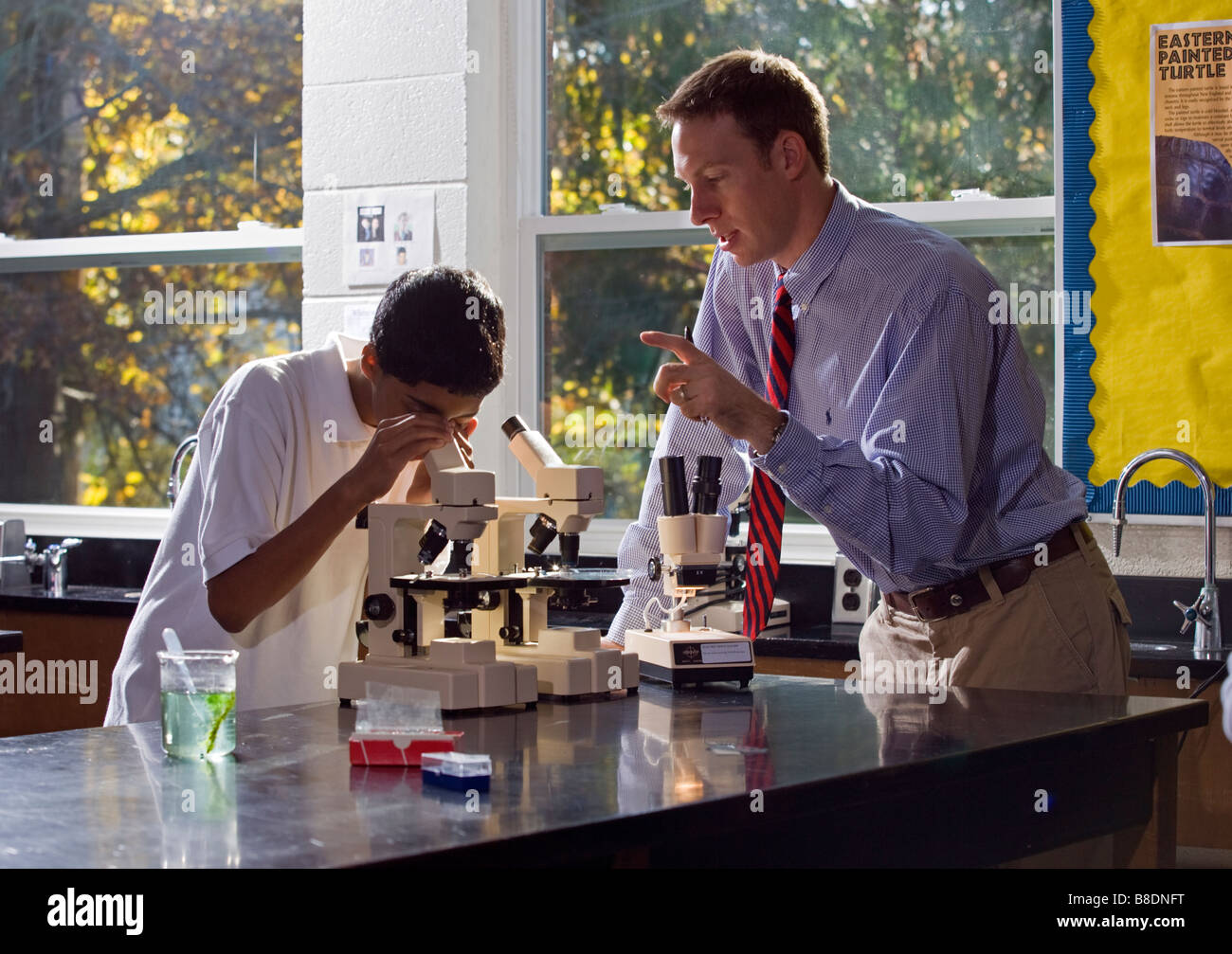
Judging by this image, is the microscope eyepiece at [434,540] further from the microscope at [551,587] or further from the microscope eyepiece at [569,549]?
the microscope eyepiece at [569,549]

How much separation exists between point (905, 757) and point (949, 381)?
0.76 meters

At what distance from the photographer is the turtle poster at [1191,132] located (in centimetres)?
321

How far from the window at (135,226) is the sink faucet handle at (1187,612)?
252 centimetres

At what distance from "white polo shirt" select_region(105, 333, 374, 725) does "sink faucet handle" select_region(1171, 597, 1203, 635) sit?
5.82 ft

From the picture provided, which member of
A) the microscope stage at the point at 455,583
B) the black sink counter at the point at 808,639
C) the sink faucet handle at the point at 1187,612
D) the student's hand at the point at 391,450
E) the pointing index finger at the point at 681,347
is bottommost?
the black sink counter at the point at 808,639

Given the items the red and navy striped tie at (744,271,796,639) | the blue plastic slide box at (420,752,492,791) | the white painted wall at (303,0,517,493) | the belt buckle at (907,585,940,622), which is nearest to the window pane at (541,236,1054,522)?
the white painted wall at (303,0,517,493)

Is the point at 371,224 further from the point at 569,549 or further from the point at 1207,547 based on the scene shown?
the point at 1207,547

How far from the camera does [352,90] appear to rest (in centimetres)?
386

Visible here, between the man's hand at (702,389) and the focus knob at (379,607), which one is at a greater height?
the man's hand at (702,389)

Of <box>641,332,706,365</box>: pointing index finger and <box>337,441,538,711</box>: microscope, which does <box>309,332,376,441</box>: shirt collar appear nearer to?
<box>337,441,538,711</box>: microscope

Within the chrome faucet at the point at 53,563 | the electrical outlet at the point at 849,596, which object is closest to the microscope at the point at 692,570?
the electrical outlet at the point at 849,596
